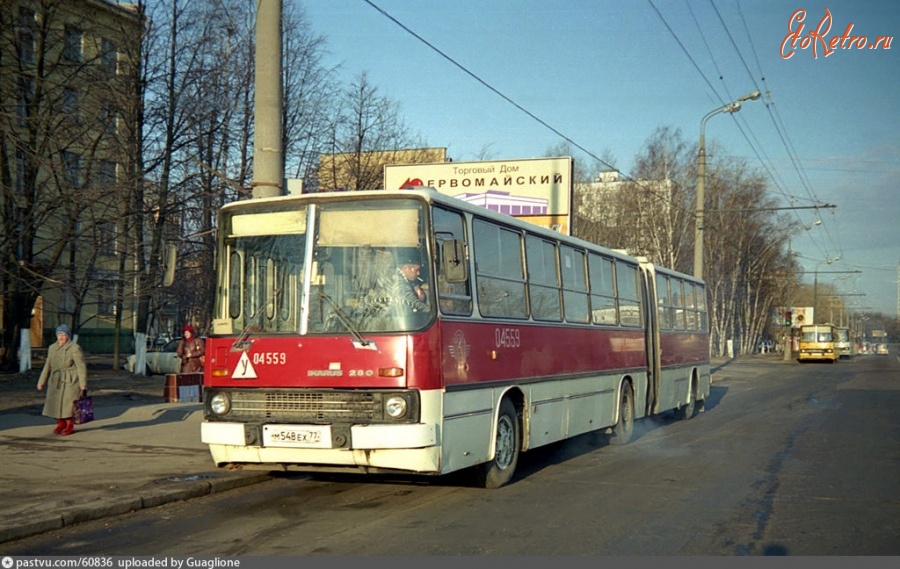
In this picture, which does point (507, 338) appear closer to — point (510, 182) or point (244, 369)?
point (244, 369)

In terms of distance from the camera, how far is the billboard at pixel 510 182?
1164 inches

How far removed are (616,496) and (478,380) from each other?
1.80 m

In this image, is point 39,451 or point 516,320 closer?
point 516,320

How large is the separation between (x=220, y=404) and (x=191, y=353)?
12.3 metres

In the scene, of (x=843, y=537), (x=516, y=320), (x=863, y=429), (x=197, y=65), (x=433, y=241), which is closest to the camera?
(x=843, y=537)

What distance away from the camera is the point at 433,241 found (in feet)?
29.5

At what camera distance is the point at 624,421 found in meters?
15.1

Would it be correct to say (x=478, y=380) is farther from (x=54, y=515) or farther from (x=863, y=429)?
(x=863, y=429)

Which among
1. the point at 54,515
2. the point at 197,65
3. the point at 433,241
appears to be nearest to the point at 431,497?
the point at 433,241

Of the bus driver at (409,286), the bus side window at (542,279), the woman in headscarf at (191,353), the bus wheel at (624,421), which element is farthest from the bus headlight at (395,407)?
the woman in headscarf at (191,353)

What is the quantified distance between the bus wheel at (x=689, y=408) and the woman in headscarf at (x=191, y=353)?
10574 millimetres

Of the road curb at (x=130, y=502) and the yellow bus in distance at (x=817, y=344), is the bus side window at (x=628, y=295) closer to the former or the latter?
the road curb at (x=130, y=502)

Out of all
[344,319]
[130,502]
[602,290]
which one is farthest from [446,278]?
[602,290]

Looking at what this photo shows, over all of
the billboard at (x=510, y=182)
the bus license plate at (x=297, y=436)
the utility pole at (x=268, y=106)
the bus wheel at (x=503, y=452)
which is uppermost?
the billboard at (x=510, y=182)
